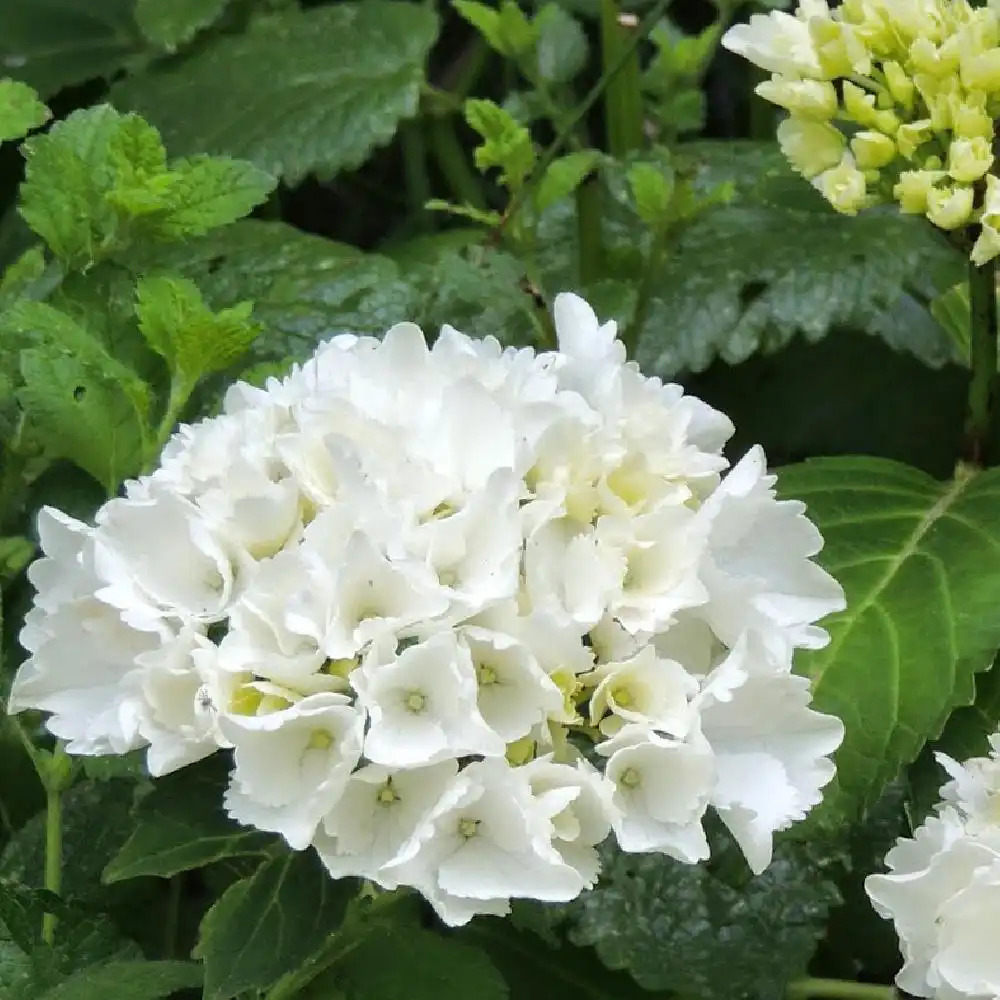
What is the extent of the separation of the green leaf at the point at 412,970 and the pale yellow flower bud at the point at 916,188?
0.38m

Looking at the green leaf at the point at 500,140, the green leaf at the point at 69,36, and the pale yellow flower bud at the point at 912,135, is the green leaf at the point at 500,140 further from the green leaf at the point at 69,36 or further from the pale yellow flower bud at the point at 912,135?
the green leaf at the point at 69,36

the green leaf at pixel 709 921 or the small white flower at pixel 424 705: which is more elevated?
the small white flower at pixel 424 705

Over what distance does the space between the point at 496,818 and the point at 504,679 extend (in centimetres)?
4

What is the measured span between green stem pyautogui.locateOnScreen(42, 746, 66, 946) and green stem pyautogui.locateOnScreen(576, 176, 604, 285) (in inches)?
15.6

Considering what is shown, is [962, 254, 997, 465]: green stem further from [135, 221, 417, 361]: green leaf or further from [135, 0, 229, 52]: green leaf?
[135, 0, 229, 52]: green leaf

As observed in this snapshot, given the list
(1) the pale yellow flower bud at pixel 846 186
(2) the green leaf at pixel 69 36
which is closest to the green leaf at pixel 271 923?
(1) the pale yellow flower bud at pixel 846 186

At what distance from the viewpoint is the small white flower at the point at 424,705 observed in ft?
1.31

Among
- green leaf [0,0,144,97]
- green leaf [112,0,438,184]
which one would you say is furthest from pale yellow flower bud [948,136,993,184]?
green leaf [0,0,144,97]

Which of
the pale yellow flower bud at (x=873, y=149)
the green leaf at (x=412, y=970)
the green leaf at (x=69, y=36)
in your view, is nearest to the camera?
the green leaf at (x=412, y=970)

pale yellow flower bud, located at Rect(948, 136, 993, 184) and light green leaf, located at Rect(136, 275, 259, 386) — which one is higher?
pale yellow flower bud, located at Rect(948, 136, 993, 184)

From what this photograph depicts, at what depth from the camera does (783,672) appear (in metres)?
0.45

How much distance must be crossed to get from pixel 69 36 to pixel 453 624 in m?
0.78

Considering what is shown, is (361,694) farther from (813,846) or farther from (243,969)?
(813,846)

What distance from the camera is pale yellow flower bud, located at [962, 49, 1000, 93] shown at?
0.60 metres
